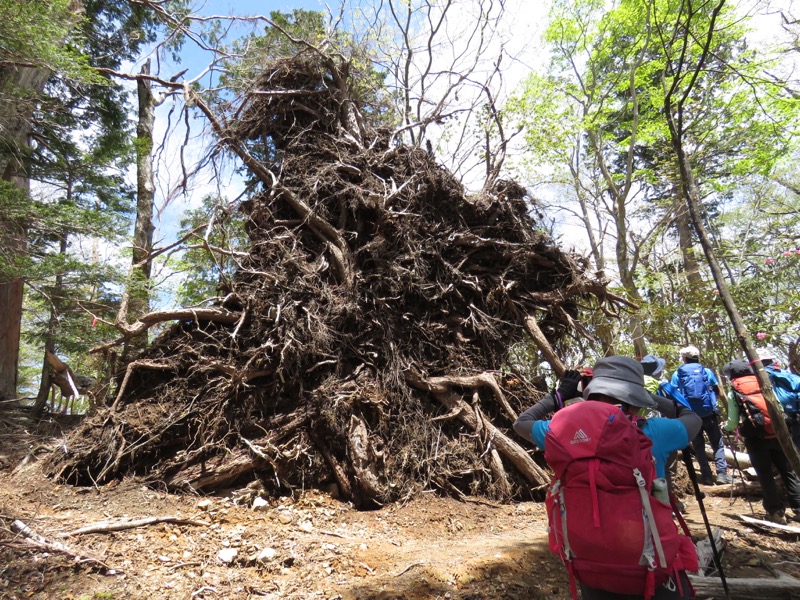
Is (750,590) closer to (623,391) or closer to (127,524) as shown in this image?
(623,391)

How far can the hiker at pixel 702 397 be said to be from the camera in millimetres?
5270

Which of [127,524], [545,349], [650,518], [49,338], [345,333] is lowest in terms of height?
[127,524]

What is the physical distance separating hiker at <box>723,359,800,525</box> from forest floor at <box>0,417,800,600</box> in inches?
14.1

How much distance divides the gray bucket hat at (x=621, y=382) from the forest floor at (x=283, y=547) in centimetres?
203

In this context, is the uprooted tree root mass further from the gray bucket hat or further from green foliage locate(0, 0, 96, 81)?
the gray bucket hat

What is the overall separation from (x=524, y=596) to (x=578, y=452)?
208 centimetres

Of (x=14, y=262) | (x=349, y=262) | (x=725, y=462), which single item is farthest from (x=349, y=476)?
(x=14, y=262)

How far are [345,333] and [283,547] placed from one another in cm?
297

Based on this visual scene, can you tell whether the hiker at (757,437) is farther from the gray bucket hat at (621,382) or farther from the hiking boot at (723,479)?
the gray bucket hat at (621,382)

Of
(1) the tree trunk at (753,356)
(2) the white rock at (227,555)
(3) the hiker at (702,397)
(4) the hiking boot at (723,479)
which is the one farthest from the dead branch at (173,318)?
(4) the hiking boot at (723,479)

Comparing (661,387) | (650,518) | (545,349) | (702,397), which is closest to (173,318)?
(545,349)

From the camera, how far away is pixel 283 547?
384 cm

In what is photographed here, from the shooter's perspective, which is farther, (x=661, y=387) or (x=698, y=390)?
(x=698, y=390)

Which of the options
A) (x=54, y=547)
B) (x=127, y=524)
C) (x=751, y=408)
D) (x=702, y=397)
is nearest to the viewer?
(x=54, y=547)
